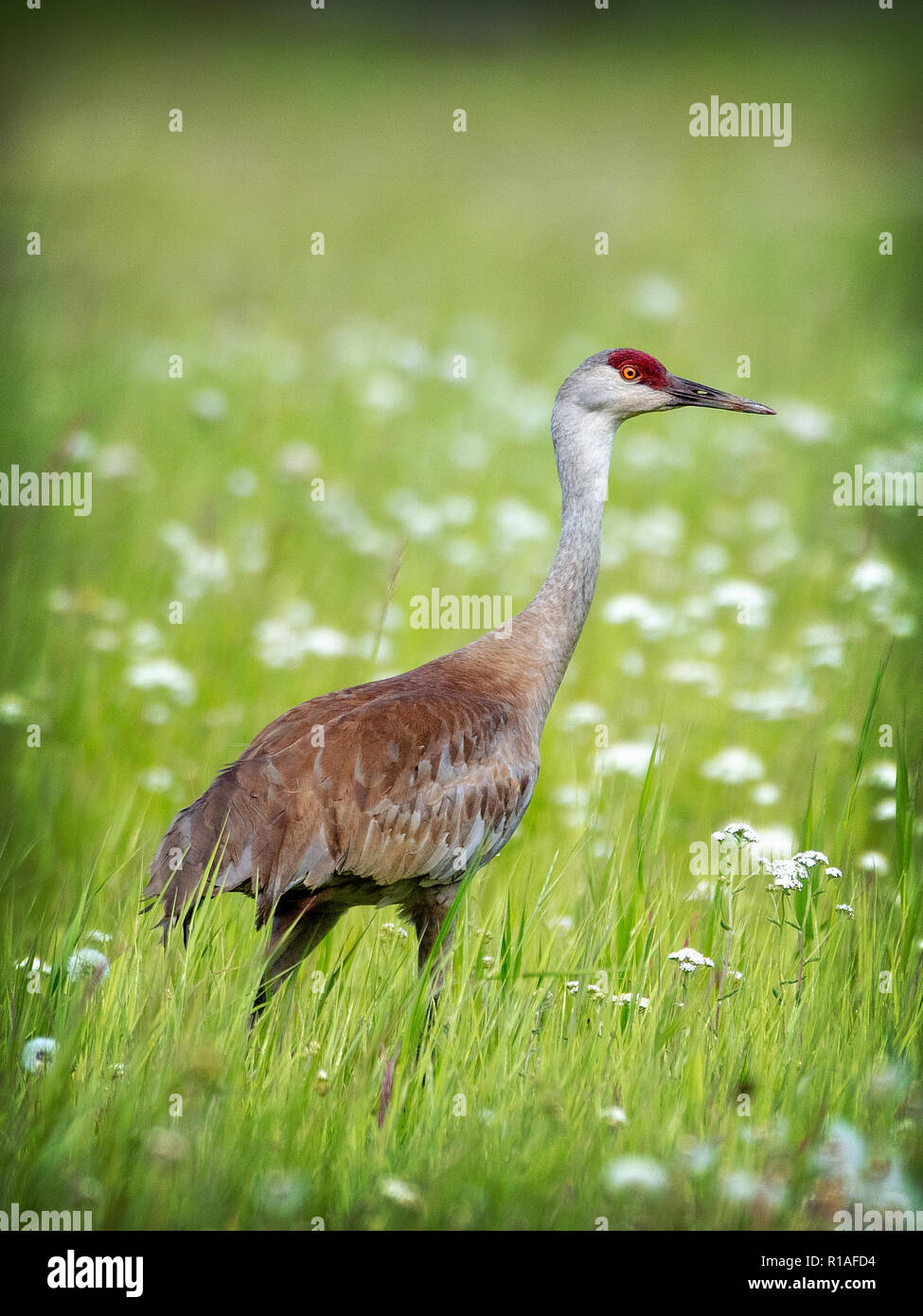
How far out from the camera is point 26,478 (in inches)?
157

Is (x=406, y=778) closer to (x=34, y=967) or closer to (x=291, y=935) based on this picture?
(x=291, y=935)

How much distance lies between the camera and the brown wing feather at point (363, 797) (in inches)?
141

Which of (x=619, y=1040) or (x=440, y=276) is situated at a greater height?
(x=440, y=276)

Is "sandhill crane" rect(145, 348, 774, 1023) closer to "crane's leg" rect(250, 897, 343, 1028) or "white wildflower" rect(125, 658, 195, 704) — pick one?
"crane's leg" rect(250, 897, 343, 1028)

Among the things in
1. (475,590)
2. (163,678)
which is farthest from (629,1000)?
(475,590)

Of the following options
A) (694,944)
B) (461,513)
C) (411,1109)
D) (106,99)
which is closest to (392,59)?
(106,99)

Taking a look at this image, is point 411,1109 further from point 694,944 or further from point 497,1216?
point 694,944

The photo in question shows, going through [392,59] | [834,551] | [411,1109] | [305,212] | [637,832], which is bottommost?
[411,1109]

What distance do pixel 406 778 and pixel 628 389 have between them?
1511mm

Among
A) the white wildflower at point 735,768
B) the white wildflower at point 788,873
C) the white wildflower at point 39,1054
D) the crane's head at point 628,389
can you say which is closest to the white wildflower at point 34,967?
the white wildflower at point 39,1054

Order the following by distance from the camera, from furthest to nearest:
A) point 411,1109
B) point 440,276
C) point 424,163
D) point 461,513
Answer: point 440,276 → point 424,163 → point 461,513 → point 411,1109

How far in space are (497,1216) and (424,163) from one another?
6.05 metres

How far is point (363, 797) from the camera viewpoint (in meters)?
3.74

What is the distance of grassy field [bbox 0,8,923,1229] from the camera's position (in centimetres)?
316
